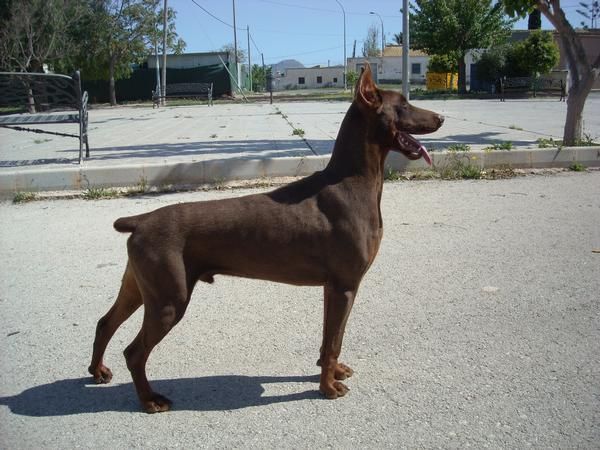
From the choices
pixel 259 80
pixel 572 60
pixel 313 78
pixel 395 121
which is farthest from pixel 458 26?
pixel 313 78

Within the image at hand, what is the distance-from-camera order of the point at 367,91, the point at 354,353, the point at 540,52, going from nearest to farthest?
the point at 367,91 < the point at 354,353 < the point at 540,52

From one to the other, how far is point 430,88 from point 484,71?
7.02 metres

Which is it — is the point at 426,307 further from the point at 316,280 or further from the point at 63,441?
the point at 63,441

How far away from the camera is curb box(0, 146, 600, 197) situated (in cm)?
838

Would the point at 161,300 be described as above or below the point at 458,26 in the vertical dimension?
below

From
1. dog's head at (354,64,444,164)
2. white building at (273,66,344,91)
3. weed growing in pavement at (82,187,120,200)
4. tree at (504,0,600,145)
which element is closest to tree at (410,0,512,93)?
tree at (504,0,600,145)

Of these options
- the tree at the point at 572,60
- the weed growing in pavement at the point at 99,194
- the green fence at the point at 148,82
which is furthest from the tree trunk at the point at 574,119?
the green fence at the point at 148,82

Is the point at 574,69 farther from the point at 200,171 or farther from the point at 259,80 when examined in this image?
the point at 259,80

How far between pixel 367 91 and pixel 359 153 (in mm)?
349

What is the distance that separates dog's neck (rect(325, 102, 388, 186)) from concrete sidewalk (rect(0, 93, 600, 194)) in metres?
5.62

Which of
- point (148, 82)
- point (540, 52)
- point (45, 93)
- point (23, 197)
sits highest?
point (540, 52)

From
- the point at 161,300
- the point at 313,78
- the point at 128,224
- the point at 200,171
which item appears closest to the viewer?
the point at 161,300

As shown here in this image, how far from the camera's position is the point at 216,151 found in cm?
1200

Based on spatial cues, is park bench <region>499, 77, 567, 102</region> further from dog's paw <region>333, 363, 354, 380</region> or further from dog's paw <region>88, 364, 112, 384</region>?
dog's paw <region>88, 364, 112, 384</region>
